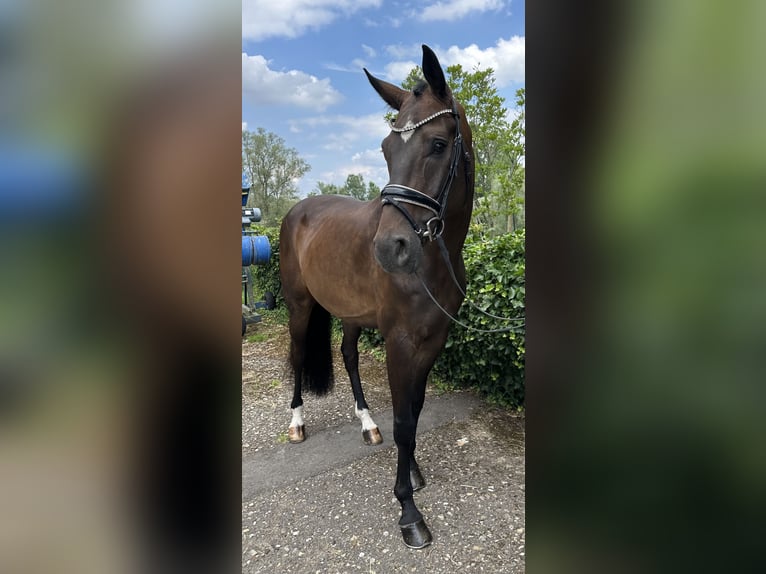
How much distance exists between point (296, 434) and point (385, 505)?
1191 millimetres

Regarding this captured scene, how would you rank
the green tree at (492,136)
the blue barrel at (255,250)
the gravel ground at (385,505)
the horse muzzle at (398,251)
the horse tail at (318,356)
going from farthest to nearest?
the green tree at (492,136)
the blue barrel at (255,250)
the horse tail at (318,356)
the gravel ground at (385,505)
the horse muzzle at (398,251)

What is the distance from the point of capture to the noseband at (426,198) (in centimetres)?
190

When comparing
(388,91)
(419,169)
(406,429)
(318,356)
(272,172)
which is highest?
(272,172)

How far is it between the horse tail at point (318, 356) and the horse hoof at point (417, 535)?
1.83 m

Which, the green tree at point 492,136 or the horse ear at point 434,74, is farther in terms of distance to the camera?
the green tree at point 492,136

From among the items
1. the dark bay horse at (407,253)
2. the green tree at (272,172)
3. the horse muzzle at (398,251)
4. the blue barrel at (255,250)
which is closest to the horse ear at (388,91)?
the dark bay horse at (407,253)

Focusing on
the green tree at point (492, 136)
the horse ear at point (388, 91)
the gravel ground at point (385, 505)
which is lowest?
the gravel ground at point (385, 505)

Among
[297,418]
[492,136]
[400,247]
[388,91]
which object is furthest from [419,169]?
[492,136]

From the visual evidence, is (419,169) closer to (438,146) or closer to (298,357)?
(438,146)

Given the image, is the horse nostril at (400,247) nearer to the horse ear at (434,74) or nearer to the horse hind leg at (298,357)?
the horse ear at (434,74)

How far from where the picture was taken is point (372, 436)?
3.47m
